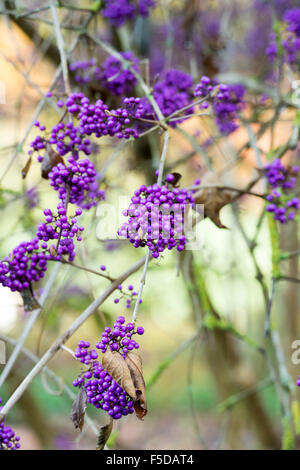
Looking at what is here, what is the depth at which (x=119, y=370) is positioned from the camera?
30.5 inches

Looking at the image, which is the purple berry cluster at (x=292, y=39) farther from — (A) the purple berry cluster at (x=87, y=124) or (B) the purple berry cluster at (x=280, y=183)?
(A) the purple berry cluster at (x=87, y=124)

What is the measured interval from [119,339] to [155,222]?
22 cm

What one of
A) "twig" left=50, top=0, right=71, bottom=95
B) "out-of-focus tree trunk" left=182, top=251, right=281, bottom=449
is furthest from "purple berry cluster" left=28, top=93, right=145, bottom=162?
"out-of-focus tree trunk" left=182, top=251, right=281, bottom=449

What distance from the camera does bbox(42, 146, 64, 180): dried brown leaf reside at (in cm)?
104

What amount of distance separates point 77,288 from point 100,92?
2.19 meters

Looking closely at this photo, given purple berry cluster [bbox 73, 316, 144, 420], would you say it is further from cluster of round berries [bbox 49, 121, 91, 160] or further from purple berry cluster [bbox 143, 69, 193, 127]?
purple berry cluster [bbox 143, 69, 193, 127]

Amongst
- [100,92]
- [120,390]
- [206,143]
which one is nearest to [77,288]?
[206,143]

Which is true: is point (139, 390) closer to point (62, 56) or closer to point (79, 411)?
point (79, 411)

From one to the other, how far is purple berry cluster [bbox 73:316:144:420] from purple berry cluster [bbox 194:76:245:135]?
577 millimetres

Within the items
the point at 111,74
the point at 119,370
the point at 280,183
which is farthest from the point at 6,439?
the point at 111,74

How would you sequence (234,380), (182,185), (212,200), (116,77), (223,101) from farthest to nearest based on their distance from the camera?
(234,380)
(182,185)
(116,77)
(223,101)
(212,200)

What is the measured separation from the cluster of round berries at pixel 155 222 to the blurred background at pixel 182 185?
0.43 m

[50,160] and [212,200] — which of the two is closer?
[50,160]

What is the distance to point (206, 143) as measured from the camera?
2434 mm
